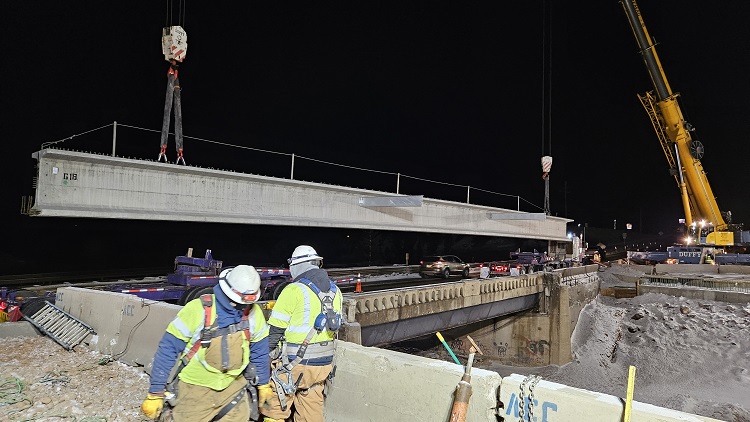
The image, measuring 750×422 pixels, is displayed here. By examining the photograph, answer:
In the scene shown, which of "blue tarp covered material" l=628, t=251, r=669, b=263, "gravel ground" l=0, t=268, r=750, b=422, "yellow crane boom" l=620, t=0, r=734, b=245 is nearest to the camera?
"gravel ground" l=0, t=268, r=750, b=422

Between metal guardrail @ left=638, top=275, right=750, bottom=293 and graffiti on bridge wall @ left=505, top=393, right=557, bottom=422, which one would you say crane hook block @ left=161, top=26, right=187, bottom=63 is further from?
metal guardrail @ left=638, top=275, right=750, bottom=293

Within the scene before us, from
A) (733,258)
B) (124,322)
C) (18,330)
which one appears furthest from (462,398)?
(733,258)

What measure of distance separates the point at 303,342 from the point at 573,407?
2359 millimetres

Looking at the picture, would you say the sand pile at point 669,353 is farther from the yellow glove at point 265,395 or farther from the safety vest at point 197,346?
the safety vest at point 197,346

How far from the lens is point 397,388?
4387 mm

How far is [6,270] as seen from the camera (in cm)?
2405

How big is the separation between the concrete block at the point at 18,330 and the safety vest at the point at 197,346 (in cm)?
662

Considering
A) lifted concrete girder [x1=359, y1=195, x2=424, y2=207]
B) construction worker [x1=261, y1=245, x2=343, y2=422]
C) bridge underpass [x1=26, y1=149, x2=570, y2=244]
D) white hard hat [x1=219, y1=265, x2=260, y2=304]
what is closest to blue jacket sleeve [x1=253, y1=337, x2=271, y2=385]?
construction worker [x1=261, y1=245, x2=343, y2=422]

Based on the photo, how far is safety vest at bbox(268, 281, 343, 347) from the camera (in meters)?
4.20

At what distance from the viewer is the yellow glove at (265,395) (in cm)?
386

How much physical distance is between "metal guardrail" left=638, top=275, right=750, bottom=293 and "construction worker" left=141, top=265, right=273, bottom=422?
84.0ft

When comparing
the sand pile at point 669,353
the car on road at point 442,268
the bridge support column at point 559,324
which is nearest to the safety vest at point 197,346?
the sand pile at point 669,353

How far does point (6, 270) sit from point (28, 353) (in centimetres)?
2243

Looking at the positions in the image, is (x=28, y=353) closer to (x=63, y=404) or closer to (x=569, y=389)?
(x=63, y=404)
